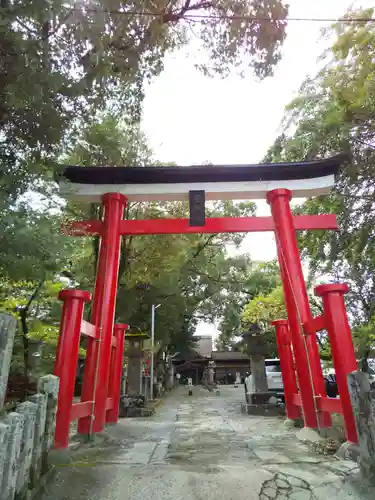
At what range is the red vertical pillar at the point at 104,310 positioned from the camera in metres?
5.53

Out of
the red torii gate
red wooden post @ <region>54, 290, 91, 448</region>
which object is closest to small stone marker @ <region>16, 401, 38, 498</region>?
red wooden post @ <region>54, 290, 91, 448</region>

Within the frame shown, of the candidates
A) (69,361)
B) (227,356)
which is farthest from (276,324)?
(227,356)

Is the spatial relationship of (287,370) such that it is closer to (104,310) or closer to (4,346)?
(104,310)

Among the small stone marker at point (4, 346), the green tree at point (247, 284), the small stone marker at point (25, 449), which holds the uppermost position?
the green tree at point (247, 284)

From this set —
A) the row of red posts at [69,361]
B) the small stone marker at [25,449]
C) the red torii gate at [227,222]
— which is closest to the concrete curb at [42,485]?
the small stone marker at [25,449]

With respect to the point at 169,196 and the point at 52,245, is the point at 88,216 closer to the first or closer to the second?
the point at 169,196

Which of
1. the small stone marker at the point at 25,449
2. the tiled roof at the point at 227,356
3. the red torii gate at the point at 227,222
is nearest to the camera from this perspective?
the small stone marker at the point at 25,449

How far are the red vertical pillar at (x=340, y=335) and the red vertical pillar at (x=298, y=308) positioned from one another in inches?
46.7

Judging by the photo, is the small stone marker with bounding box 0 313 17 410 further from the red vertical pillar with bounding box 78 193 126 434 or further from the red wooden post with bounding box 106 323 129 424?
the red wooden post with bounding box 106 323 129 424

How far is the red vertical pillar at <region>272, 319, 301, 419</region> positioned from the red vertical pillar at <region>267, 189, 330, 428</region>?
110 centimetres

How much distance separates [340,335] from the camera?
4.53 meters

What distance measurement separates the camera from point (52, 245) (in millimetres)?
3848

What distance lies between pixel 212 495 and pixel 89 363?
124 inches

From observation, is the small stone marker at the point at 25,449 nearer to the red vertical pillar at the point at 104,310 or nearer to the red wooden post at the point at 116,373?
the red vertical pillar at the point at 104,310
